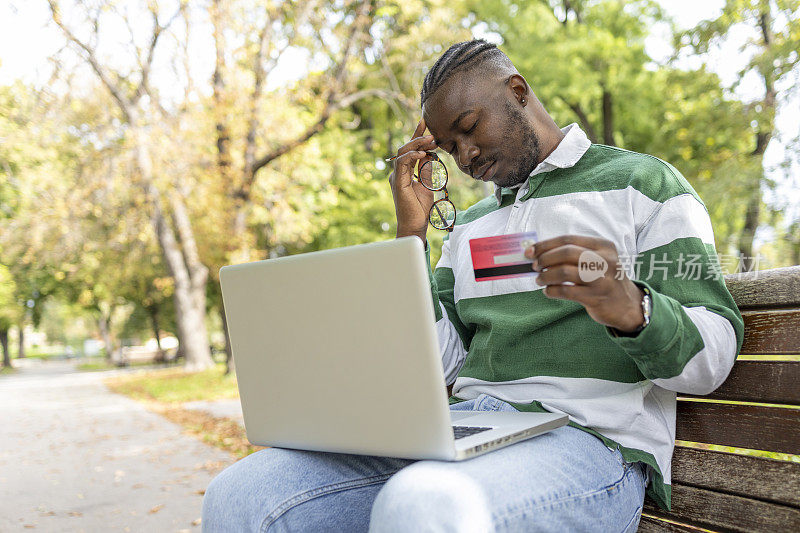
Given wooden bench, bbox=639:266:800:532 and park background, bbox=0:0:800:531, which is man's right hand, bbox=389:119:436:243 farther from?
park background, bbox=0:0:800:531

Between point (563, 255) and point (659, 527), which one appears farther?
point (659, 527)

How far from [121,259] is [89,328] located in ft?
115

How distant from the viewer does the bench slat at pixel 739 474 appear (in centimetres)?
156

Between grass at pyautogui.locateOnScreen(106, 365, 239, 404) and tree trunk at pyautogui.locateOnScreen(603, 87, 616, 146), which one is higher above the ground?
tree trunk at pyautogui.locateOnScreen(603, 87, 616, 146)

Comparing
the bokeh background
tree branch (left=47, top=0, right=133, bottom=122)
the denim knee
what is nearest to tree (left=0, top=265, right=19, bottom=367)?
the bokeh background

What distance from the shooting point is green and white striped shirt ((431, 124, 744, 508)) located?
1.48 meters

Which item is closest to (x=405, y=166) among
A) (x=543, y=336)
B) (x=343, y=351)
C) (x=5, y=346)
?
(x=543, y=336)

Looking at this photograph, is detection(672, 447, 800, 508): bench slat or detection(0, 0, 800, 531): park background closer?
detection(672, 447, 800, 508): bench slat

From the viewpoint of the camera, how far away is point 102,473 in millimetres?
5645

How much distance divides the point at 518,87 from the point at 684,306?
2.72 ft

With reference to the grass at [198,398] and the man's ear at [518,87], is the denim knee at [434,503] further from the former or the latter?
the grass at [198,398]

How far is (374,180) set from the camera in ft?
49.6

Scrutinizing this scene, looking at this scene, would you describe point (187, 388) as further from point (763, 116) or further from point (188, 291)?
point (763, 116)

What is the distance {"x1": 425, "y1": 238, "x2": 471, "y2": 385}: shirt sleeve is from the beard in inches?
14.2
